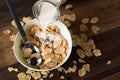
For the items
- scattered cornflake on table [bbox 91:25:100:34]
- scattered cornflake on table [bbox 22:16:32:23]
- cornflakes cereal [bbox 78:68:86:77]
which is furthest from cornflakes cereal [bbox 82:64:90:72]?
scattered cornflake on table [bbox 22:16:32:23]

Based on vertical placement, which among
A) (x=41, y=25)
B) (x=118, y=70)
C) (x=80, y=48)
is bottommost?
(x=118, y=70)

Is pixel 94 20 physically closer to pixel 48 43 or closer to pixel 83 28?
pixel 83 28

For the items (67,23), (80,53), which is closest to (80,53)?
(80,53)

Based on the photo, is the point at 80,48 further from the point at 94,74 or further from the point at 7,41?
the point at 7,41

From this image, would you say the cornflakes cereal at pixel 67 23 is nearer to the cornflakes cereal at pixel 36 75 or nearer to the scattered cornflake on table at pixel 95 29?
the scattered cornflake on table at pixel 95 29

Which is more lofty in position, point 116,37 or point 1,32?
point 1,32

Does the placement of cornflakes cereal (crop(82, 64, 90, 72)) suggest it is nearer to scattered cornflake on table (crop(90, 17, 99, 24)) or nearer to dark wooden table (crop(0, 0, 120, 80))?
dark wooden table (crop(0, 0, 120, 80))

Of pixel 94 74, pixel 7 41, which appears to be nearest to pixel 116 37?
pixel 94 74

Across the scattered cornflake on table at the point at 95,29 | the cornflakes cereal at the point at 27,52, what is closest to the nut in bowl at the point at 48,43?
the cornflakes cereal at the point at 27,52
